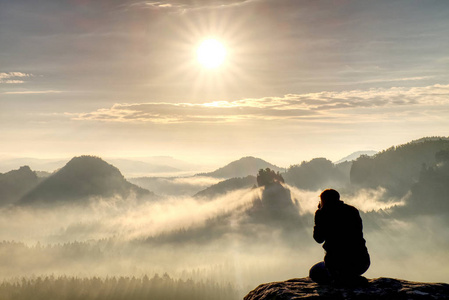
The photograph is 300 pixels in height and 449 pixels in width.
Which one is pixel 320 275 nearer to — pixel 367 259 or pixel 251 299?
pixel 367 259

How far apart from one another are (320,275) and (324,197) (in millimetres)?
3790

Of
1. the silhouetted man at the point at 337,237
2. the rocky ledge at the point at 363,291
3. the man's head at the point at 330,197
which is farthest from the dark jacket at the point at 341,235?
the rocky ledge at the point at 363,291

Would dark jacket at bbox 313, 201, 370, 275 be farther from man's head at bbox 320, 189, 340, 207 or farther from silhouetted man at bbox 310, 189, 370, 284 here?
man's head at bbox 320, 189, 340, 207

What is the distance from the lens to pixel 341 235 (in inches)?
699

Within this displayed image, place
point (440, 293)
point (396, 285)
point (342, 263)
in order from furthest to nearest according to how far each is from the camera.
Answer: point (342, 263), point (396, 285), point (440, 293)

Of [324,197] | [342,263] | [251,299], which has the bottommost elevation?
[251,299]

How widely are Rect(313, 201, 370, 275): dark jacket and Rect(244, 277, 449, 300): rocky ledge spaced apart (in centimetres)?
115

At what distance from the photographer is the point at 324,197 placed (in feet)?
58.6

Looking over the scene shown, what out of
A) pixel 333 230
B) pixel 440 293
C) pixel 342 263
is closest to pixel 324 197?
pixel 333 230

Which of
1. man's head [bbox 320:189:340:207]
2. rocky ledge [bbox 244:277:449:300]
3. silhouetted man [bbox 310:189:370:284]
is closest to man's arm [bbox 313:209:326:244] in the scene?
silhouetted man [bbox 310:189:370:284]

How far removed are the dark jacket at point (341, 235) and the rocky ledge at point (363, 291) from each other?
1152mm

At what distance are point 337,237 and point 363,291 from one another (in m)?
3.00

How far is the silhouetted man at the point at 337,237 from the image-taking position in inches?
679

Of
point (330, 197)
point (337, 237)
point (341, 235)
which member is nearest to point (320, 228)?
point (337, 237)
